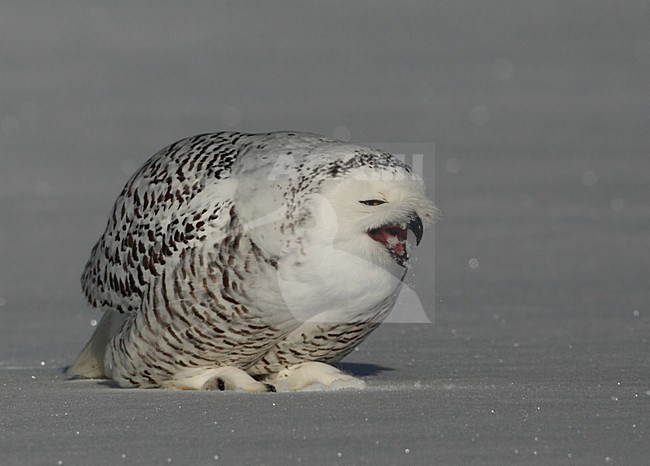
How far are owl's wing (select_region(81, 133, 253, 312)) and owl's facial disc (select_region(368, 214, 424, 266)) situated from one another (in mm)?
650

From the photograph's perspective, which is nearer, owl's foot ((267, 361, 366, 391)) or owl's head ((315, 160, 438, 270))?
owl's head ((315, 160, 438, 270))

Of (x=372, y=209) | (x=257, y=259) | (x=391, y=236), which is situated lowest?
(x=257, y=259)

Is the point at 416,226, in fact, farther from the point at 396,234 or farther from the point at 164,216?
the point at 164,216

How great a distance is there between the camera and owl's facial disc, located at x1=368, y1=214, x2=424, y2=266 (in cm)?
687

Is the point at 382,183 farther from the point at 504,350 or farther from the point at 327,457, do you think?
the point at 504,350

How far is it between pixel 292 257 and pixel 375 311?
551 millimetres

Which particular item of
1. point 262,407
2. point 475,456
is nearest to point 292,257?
point 262,407

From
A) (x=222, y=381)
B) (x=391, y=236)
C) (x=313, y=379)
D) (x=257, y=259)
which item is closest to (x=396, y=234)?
(x=391, y=236)

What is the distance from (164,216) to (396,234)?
Result: 3.68 feet

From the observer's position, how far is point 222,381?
7.26 metres

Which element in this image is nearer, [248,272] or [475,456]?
[475,456]

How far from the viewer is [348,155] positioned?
698 cm

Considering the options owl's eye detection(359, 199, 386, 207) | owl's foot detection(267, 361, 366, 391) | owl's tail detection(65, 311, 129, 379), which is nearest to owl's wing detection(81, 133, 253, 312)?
owl's tail detection(65, 311, 129, 379)

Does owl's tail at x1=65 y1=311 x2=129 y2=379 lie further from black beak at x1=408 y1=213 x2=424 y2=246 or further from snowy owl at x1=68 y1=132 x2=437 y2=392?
black beak at x1=408 y1=213 x2=424 y2=246
